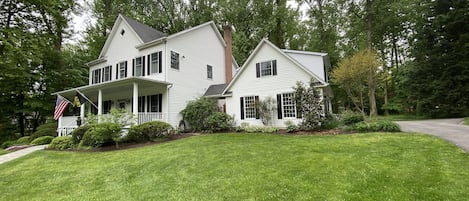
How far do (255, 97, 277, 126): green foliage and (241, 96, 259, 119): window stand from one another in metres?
0.45

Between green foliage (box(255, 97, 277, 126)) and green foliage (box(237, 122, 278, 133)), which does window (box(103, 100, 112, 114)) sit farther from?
green foliage (box(255, 97, 277, 126))

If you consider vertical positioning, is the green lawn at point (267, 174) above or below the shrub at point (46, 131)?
below

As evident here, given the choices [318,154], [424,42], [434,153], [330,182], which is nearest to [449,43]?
[424,42]

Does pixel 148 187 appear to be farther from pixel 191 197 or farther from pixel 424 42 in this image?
pixel 424 42

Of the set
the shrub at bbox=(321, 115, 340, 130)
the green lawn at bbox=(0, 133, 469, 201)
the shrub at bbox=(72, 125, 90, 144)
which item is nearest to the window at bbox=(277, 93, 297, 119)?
the shrub at bbox=(321, 115, 340, 130)

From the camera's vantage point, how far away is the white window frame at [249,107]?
14594 mm

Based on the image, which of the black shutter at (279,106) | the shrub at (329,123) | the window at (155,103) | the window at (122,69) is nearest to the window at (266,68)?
the black shutter at (279,106)

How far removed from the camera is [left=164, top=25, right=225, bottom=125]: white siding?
52.0 ft

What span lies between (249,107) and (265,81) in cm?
194

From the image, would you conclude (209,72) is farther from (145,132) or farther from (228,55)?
(145,132)

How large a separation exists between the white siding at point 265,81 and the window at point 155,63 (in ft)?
16.9

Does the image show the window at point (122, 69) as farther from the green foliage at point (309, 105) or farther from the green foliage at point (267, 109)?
the green foliage at point (309, 105)

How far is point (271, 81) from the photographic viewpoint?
14.2 meters

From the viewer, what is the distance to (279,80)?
13.9 meters
